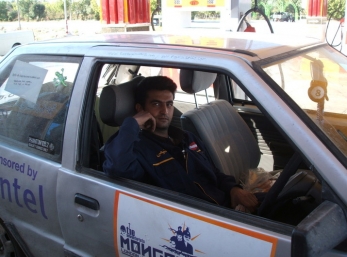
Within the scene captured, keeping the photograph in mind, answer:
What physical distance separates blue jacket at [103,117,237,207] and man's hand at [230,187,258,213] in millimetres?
42

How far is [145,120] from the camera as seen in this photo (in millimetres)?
2197

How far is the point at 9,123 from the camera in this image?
2.42 metres

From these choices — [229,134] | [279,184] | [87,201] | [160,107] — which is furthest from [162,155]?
[229,134]

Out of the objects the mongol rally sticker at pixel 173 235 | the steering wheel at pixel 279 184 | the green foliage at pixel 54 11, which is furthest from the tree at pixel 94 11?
the steering wheel at pixel 279 184

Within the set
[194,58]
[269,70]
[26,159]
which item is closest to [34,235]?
[26,159]

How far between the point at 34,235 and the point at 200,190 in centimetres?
95

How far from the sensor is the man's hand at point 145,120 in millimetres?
2166

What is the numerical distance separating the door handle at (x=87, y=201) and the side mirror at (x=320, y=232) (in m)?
0.95

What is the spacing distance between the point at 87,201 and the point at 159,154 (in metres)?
0.47

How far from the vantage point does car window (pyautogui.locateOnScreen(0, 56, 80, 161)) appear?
2160mm

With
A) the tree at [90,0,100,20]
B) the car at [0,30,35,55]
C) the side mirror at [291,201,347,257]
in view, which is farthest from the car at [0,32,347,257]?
the tree at [90,0,100,20]

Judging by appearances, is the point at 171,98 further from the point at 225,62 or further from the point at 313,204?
the point at 313,204

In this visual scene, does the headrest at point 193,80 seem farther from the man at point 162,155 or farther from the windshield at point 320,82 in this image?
the windshield at point 320,82

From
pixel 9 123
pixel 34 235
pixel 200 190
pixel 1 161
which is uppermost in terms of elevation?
pixel 9 123
